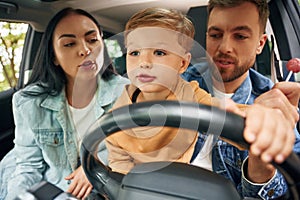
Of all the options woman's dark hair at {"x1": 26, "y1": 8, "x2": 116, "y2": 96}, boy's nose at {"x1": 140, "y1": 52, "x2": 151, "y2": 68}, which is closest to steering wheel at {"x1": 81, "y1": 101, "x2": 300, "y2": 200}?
boy's nose at {"x1": 140, "y1": 52, "x2": 151, "y2": 68}

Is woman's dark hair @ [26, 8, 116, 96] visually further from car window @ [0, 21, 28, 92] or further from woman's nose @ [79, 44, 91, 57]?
car window @ [0, 21, 28, 92]

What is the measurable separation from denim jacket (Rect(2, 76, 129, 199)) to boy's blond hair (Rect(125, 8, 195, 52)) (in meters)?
0.22

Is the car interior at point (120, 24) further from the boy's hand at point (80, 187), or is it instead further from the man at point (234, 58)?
the boy's hand at point (80, 187)

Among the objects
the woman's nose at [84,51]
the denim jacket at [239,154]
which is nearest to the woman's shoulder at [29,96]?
the woman's nose at [84,51]

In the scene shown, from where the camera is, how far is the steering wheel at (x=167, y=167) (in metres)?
0.58

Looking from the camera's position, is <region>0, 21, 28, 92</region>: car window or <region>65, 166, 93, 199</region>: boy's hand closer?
<region>65, 166, 93, 199</region>: boy's hand

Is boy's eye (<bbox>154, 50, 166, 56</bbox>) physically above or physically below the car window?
above

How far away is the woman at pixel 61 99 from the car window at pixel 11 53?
25cm

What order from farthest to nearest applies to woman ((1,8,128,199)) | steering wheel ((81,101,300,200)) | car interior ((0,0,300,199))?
car interior ((0,0,300,199)), woman ((1,8,128,199)), steering wheel ((81,101,300,200))

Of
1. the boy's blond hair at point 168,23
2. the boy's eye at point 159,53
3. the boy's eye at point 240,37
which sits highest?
the boy's blond hair at point 168,23

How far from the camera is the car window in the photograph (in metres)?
1.70

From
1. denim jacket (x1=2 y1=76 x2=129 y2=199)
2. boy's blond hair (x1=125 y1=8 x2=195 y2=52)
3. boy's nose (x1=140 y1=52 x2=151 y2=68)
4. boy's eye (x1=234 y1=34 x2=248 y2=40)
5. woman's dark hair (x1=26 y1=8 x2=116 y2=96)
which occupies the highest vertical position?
boy's blond hair (x1=125 y1=8 x2=195 y2=52)

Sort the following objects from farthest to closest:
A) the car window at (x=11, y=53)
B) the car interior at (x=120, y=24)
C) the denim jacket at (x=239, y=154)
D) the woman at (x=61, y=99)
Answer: the car window at (x=11, y=53)
the car interior at (x=120, y=24)
the woman at (x=61, y=99)
the denim jacket at (x=239, y=154)

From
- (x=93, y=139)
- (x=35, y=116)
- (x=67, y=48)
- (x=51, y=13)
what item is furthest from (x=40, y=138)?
(x=93, y=139)
